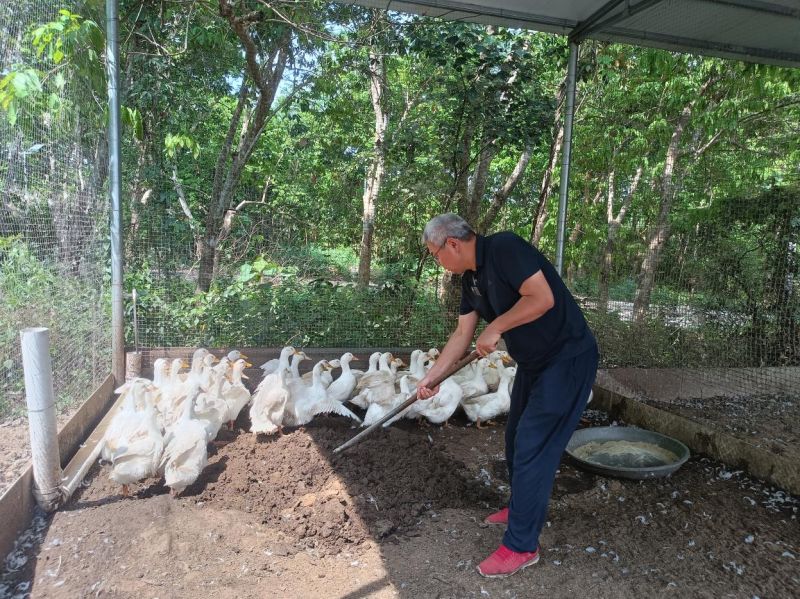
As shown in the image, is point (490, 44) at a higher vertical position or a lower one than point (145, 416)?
higher

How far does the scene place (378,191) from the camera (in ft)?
21.5

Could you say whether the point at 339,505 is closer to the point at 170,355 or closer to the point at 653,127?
the point at 170,355

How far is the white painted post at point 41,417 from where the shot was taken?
8.87 ft

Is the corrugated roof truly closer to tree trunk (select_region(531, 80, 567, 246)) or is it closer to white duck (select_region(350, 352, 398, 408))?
tree trunk (select_region(531, 80, 567, 246))

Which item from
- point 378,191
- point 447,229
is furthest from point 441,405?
point 378,191

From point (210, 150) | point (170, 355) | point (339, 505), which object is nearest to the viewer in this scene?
point (339, 505)

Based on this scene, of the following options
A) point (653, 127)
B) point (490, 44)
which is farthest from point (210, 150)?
point (653, 127)

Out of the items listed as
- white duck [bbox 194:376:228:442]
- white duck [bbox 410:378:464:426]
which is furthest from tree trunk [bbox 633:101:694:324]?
white duck [bbox 194:376:228:442]

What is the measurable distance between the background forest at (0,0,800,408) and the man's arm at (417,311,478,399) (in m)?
2.30

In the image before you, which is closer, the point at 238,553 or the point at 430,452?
the point at 238,553

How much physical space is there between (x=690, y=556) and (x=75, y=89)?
474cm

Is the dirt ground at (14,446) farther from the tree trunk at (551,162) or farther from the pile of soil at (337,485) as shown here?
the tree trunk at (551,162)

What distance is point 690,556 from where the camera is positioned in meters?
2.63

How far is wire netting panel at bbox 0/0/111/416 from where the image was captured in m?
2.79
